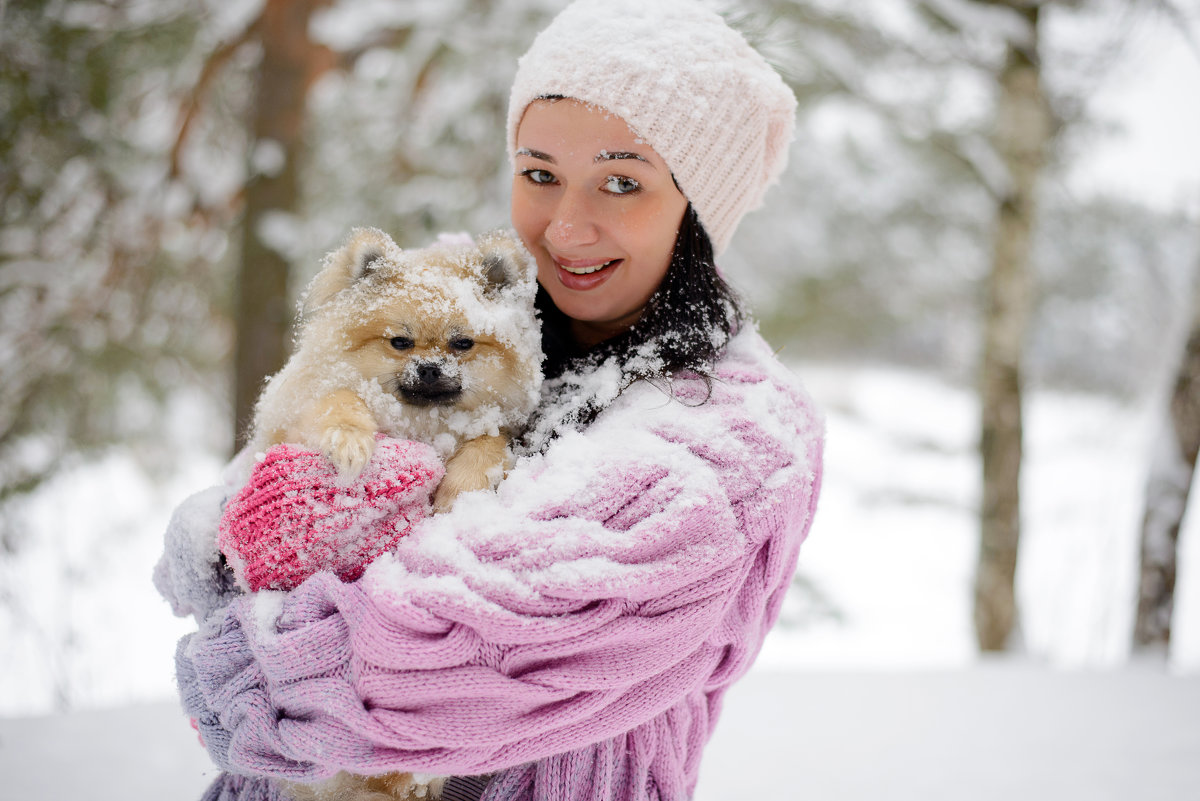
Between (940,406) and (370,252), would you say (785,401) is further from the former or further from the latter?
(940,406)

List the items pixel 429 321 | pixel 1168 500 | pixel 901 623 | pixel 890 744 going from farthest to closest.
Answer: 1. pixel 901 623
2. pixel 1168 500
3. pixel 890 744
4. pixel 429 321

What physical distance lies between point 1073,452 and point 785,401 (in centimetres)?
858

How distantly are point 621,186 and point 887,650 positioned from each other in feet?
24.0

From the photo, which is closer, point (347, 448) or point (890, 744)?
point (347, 448)

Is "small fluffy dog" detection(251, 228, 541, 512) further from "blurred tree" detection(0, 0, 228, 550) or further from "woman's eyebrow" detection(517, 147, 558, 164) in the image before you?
"blurred tree" detection(0, 0, 228, 550)

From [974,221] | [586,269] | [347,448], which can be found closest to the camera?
[347,448]

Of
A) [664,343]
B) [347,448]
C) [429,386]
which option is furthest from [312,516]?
[664,343]

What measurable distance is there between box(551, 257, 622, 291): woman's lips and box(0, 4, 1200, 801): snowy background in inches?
38.6

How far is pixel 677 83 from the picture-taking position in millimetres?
1695

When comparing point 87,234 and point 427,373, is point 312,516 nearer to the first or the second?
point 427,373

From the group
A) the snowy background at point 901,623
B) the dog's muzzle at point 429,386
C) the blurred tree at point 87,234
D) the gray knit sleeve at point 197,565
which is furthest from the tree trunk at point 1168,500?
the blurred tree at point 87,234

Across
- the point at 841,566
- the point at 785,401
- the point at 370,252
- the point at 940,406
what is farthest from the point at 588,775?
the point at 940,406

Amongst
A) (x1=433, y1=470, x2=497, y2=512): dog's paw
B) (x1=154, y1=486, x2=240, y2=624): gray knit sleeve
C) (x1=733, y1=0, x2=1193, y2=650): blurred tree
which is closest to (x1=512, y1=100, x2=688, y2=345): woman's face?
(x1=433, y1=470, x2=497, y2=512): dog's paw

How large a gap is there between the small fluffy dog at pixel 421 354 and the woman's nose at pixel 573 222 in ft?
0.33
